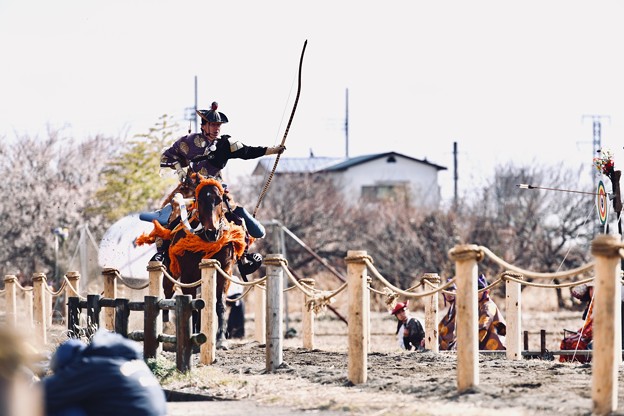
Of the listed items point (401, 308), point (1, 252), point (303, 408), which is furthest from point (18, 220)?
point (303, 408)

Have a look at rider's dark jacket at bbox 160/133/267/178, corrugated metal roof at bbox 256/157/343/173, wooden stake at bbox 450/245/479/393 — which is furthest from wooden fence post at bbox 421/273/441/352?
corrugated metal roof at bbox 256/157/343/173

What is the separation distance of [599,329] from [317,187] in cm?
4368

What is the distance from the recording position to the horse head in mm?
16031

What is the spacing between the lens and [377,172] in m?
70.2

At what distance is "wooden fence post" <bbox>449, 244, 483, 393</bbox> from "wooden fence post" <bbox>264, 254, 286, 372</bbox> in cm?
346

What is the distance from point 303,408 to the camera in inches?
392

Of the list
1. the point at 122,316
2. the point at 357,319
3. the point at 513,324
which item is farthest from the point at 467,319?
the point at 122,316

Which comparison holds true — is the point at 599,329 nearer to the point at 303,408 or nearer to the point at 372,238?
the point at 303,408

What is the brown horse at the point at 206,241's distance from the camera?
52.8 ft

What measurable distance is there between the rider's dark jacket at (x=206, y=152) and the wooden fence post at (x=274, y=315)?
4037mm

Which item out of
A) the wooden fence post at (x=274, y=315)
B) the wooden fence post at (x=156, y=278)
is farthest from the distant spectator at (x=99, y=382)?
the wooden fence post at (x=156, y=278)

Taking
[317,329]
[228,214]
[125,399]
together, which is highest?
[228,214]

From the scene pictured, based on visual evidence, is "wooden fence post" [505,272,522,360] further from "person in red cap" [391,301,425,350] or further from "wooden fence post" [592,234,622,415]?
"wooden fence post" [592,234,622,415]

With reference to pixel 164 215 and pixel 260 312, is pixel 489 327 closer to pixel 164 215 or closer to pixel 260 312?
pixel 260 312
